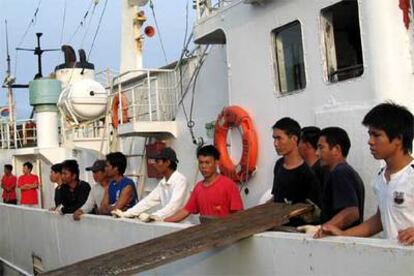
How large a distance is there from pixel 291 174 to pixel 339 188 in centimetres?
59

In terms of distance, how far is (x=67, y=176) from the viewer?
305 inches

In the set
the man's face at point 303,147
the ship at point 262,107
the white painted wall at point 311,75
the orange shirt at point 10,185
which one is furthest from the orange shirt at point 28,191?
the man's face at point 303,147

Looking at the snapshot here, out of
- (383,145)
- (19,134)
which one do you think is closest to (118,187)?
(383,145)

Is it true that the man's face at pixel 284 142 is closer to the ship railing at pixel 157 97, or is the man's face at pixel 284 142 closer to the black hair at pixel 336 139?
the black hair at pixel 336 139

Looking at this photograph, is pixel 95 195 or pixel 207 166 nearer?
pixel 207 166

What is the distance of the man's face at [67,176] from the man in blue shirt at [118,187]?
975 mm

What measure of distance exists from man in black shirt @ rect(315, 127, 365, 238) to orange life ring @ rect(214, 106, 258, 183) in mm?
2737

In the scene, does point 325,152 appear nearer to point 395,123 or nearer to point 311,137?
point 311,137

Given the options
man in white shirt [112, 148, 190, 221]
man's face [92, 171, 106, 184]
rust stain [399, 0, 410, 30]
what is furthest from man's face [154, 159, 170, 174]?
rust stain [399, 0, 410, 30]

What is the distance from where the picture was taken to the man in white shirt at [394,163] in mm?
3051

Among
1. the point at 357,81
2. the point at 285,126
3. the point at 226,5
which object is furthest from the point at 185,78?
the point at 285,126

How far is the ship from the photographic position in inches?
156

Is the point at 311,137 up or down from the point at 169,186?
up

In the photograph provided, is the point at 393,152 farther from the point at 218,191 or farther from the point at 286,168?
the point at 218,191
